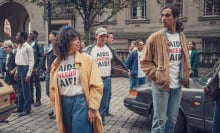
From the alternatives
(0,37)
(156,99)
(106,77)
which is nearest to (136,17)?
(0,37)

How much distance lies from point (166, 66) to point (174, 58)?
0.23m

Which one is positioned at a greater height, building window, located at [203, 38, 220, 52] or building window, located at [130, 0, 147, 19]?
building window, located at [130, 0, 147, 19]

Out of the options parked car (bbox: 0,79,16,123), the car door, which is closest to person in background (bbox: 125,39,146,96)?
the car door

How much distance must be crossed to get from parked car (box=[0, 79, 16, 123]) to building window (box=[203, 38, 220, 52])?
19.0 meters

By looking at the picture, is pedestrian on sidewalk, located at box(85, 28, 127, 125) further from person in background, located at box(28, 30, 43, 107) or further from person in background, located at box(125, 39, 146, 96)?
person in background, located at box(28, 30, 43, 107)

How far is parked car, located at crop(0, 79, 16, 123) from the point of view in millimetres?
5270

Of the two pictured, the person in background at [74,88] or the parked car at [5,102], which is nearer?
the person in background at [74,88]

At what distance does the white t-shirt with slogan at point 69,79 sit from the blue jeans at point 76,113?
68 mm

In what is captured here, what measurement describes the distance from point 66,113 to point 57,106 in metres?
0.14

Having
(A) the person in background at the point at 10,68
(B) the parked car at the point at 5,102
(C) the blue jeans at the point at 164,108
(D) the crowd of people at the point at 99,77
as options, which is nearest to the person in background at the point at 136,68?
(D) the crowd of people at the point at 99,77

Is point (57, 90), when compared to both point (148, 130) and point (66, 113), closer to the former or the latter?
point (66, 113)

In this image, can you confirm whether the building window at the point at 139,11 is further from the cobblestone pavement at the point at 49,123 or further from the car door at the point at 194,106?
the car door at the point at 194,106

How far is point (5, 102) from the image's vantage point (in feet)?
17.8

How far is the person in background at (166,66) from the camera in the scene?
4094 mm
